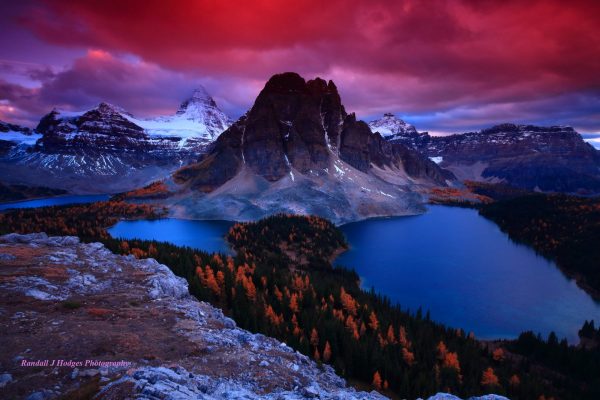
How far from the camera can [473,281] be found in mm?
84688

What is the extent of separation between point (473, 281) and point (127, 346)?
78917 mm

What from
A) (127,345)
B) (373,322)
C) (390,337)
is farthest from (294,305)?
(127,345)

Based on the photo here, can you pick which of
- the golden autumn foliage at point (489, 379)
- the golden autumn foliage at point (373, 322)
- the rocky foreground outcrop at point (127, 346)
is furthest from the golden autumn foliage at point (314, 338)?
the golden autumn foliage at point (489, 379)

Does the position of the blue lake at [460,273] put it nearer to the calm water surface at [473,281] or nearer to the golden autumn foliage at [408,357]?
the calm water surface at [473,281]

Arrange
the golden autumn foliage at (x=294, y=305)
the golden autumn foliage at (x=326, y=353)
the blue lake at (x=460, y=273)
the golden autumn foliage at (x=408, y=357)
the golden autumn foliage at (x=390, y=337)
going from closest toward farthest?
the golden autumn foliage at (x=326, y=353), the golden autumn foliage at (x=408, y=357), the golden autumn foliage at (x=390, y=337), the golden autumn foliage at (x=294, y=305), the blue lake at (x=460, y=273)

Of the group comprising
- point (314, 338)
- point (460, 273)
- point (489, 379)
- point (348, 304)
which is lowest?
point (460, 273)

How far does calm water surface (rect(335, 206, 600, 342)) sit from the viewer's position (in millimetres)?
64750

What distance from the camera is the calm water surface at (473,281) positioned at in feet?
212

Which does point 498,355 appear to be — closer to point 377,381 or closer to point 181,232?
point 377,381

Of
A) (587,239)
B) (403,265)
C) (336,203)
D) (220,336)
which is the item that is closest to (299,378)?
(220,336)

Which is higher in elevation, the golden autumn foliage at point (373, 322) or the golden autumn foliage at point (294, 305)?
the golden autumn foliage at point (294, 305)

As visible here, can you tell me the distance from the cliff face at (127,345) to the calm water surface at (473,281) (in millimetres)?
43839

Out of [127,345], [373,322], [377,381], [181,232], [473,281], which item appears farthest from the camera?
[181,232]

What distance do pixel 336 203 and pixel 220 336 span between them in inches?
5714
